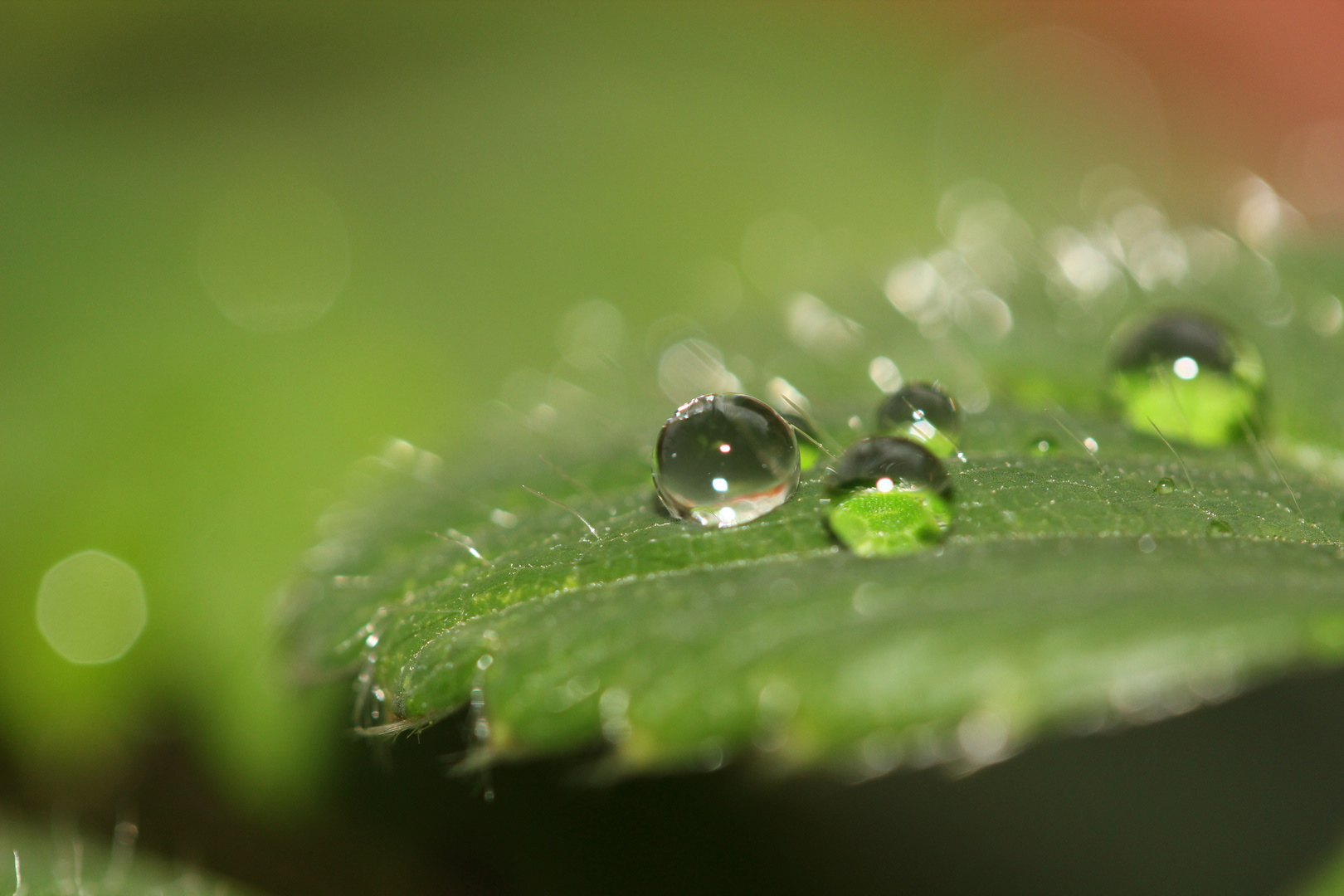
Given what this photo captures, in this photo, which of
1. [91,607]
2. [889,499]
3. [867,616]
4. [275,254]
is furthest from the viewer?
[275,254]

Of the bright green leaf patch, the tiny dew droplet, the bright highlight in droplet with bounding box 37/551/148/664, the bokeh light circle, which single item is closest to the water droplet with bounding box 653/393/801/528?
the bright green leaf patch

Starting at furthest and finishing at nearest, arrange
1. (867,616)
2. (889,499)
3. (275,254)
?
(275,254) < (889,499) < (867,616)

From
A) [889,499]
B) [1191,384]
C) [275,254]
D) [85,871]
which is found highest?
[275,254]

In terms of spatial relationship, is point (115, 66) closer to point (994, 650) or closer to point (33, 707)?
point (33, 707)

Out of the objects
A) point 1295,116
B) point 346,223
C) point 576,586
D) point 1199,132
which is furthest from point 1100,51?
point 576,586

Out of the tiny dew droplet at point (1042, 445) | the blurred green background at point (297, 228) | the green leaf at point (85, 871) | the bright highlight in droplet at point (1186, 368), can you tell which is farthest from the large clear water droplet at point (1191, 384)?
the blurred green background at point (297, 228)

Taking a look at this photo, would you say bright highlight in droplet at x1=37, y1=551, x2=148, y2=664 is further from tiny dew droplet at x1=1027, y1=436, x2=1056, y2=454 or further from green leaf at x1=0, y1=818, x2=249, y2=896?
tiny dew droplet at x1=1027, y1=436, x2=1056, y2=454

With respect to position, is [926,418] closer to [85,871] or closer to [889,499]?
[889,499]

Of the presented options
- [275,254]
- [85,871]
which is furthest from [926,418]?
[275,254]
